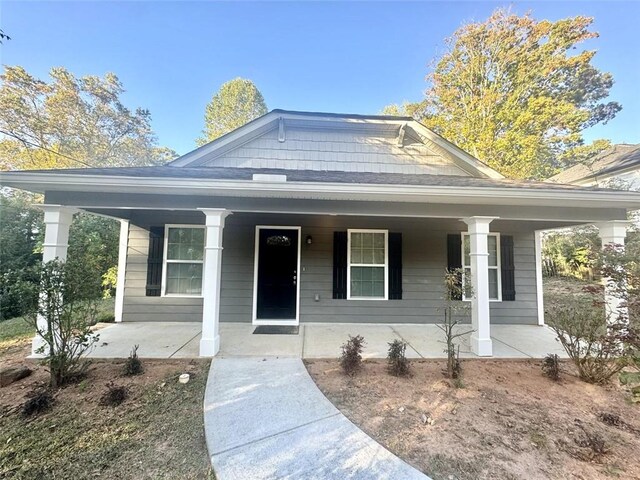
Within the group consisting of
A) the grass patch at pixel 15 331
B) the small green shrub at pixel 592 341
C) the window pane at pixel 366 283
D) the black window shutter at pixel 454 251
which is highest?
the black window shutter at pixel 454 251

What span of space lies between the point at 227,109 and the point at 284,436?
20171 millimetres

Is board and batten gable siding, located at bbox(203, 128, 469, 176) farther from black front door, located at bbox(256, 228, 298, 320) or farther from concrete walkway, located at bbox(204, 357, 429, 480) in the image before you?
concrete walkway, located at bbox(204, 357, 429, 480)

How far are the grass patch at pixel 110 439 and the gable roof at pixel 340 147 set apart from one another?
470 centimetres

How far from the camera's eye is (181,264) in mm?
5820

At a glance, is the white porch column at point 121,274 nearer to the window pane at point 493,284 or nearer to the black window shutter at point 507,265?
the window pane at point 493,284

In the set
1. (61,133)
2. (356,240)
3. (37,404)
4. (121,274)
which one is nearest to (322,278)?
(356,240)

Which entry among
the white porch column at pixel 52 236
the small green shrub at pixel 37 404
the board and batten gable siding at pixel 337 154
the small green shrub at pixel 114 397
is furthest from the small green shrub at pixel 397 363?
the white porch column at pixel 52 236

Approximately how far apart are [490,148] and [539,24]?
17.8 ft

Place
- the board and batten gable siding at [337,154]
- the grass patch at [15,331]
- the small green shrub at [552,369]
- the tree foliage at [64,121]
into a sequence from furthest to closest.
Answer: the tree foliage at [64,121] < the board and batten gable siding at [337,154] < the grass patch at [15,331] < the small green shrub at [552,369]

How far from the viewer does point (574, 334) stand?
349cm

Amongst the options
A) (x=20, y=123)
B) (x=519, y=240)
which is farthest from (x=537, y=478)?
(x=20, y=123)

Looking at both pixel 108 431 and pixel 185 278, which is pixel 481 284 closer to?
pixel 108 431

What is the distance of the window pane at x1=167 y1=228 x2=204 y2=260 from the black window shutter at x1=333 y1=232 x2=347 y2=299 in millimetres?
2819

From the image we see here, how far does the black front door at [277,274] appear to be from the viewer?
5777 mm
